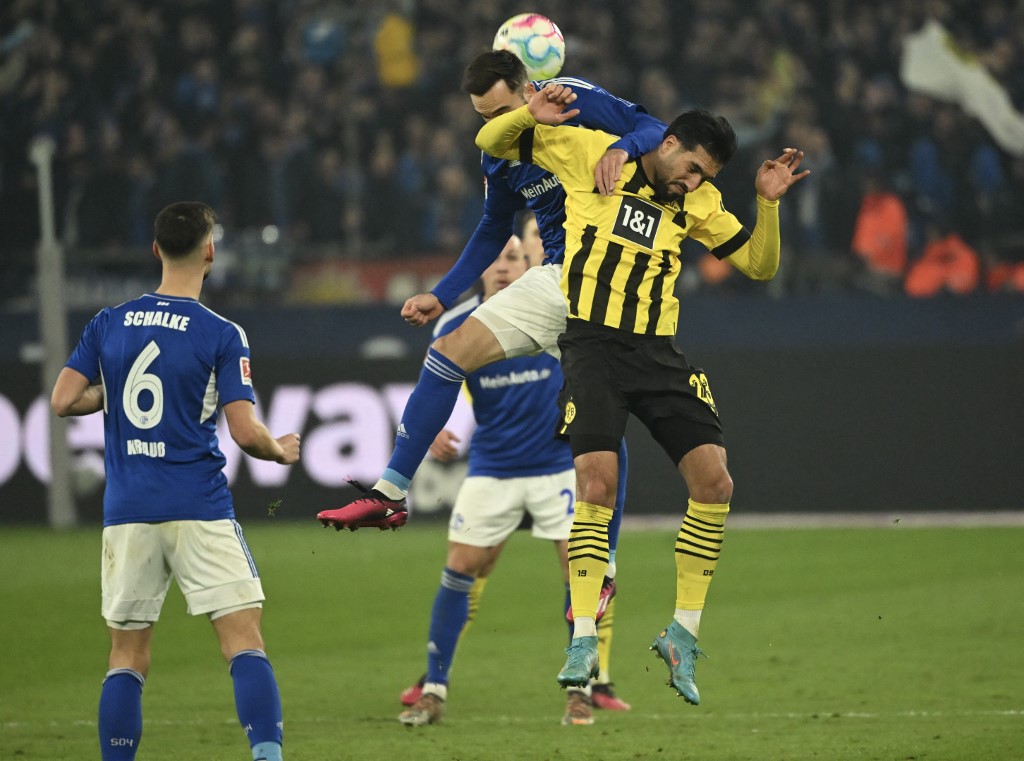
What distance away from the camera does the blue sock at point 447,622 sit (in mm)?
7926

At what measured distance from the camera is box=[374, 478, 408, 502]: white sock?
249 inches

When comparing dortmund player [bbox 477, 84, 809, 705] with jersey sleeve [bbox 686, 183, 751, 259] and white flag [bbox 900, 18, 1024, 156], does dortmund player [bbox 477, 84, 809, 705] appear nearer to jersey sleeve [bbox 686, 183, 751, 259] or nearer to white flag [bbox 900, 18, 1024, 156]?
jersey sleeve [bbox 686, 183, 751, 259]

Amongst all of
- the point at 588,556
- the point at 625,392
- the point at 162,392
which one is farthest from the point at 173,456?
the point at 625,392

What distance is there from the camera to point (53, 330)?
15.2 m

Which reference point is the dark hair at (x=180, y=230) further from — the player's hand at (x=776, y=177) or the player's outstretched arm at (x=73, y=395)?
the player's hand at (x=776, y=177)

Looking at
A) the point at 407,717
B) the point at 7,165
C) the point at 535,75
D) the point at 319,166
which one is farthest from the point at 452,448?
the point at 7,165

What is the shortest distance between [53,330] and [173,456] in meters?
A: 10.2

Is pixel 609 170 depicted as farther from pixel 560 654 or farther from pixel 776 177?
pixel 560 654

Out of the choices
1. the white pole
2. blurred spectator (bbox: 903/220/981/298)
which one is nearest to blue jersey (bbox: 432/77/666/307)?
blurred spectator (bbox: 903/220/981/298)

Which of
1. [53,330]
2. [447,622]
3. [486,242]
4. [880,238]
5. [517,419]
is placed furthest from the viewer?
[53,330]

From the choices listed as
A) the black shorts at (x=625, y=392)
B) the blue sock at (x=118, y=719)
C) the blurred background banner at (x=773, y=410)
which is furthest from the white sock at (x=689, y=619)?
the blurred background banner at (x=773, y=410)

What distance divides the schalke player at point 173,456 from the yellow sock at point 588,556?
1.17m

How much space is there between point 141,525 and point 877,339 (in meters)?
10.5

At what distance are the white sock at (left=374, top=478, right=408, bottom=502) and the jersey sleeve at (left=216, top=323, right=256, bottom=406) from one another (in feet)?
3.03
